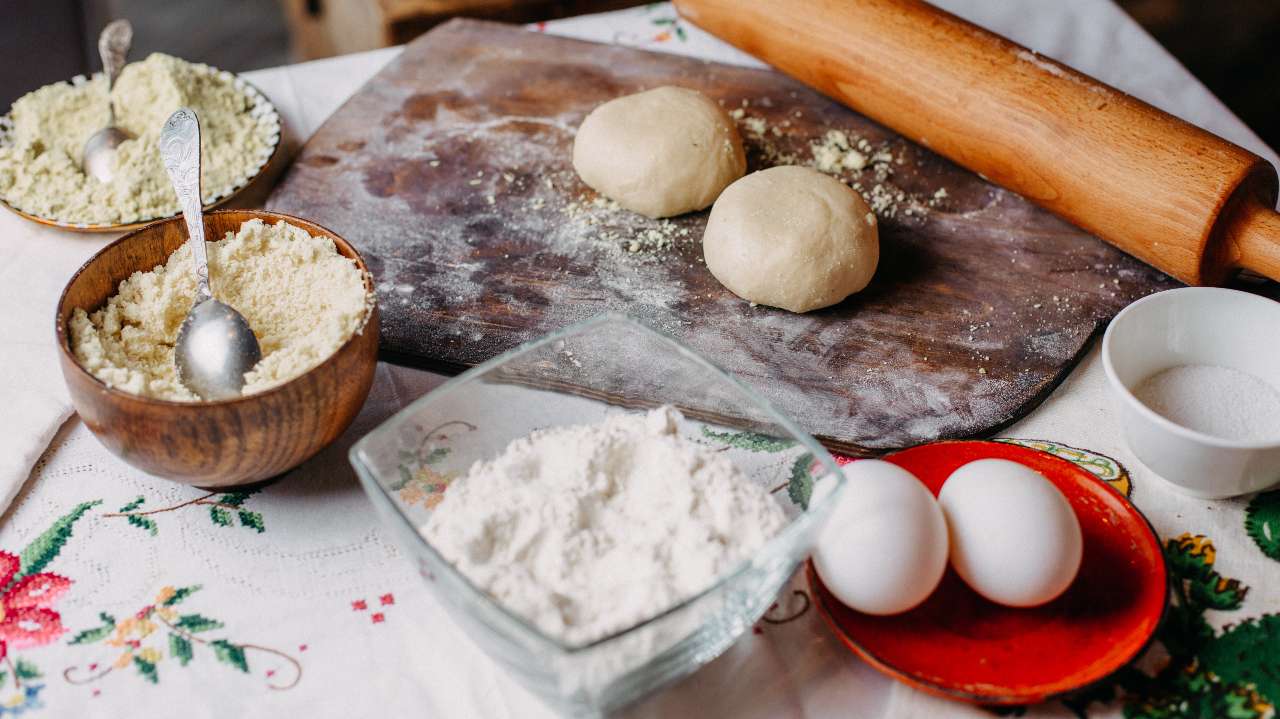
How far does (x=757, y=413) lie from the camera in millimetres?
905

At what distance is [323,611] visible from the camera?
2.96ft

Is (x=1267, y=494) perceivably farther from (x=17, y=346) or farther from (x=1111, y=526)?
(x=17, y=346)

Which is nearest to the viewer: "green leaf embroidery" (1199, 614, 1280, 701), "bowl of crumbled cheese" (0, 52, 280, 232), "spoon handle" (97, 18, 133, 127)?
"green leaf embroidery" (1199, 614, 1280, 701)

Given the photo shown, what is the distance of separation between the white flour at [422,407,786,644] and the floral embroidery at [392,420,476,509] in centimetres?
3

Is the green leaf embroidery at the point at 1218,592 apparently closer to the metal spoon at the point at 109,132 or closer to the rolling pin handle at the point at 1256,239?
the rolling pin handle at the point at 1256,239

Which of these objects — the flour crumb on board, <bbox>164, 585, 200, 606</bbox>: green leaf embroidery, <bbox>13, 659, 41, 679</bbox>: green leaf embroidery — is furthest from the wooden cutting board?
<bbox>13, 659, 41, 679</bbox>: green leaf embroidery

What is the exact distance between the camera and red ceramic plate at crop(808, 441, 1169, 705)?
2.60 ft

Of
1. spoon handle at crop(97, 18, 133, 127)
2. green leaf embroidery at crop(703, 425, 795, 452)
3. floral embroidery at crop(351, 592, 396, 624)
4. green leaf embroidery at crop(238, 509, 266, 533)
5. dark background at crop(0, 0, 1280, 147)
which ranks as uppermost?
spoon handle at crop(97, 18, 133, 127)

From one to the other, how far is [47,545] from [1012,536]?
881mm

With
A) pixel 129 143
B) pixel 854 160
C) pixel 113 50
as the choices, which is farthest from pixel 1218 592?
pixel 113 50

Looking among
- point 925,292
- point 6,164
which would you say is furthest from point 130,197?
point 925,292

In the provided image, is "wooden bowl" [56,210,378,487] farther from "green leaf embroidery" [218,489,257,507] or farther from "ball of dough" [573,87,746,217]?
"ball of dough" [573,87,746,217]

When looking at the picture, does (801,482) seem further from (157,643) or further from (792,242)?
(157,643)

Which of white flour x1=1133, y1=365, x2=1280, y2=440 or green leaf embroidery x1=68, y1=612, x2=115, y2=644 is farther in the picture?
white flour x1=1133, y1=365, x2=1280, y2=440
